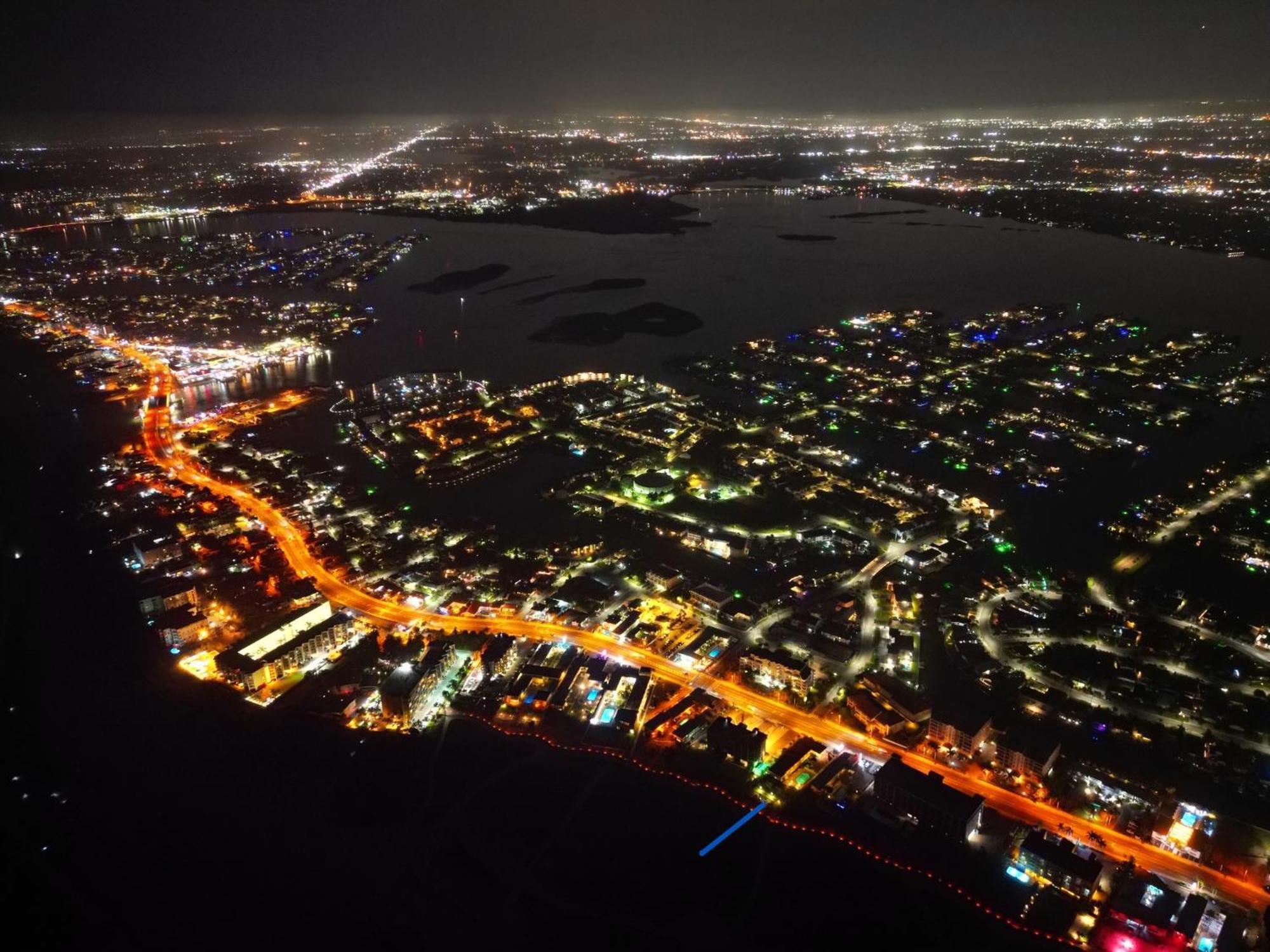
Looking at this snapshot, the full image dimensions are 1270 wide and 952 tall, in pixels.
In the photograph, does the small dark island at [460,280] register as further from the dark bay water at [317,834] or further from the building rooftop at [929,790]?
the building rooftop at [929,790]

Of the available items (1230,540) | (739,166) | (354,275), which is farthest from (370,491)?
(739,166)

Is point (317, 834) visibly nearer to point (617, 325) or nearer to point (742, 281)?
point (617, 325)

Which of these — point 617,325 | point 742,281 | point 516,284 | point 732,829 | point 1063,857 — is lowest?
point 732,829

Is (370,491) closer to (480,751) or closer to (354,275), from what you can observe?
(480,751)

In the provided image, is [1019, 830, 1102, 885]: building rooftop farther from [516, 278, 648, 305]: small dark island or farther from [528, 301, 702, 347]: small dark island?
[516, 278, 648, 305]: small dark island

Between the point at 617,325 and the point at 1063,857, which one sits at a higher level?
the point at 617,325

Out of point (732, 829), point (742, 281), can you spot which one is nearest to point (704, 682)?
point (732, 829)
